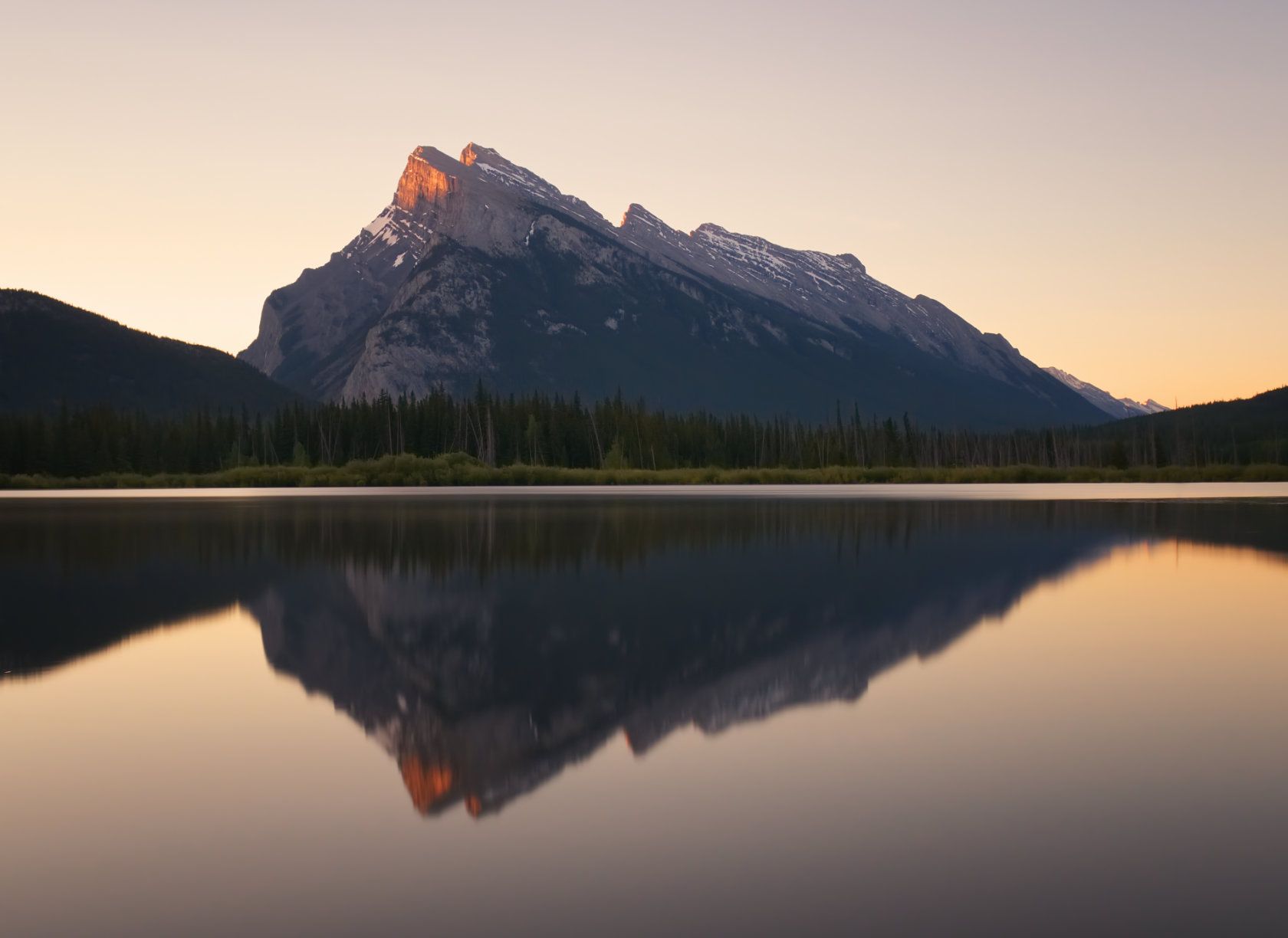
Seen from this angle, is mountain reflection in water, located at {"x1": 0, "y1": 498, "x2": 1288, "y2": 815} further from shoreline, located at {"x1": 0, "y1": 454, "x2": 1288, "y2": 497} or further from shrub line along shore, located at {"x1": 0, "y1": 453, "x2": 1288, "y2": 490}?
shrub line along shore, located at {"x1": 0, "y1": 453, "x2": 1288, "y2": 490}

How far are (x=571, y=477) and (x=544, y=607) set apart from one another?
105843 millimetres

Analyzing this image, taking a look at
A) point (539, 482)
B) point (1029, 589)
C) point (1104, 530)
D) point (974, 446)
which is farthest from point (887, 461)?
point (1029, 589)

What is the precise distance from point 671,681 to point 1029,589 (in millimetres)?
10937

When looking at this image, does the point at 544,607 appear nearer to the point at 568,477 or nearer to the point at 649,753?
the point at 649,753

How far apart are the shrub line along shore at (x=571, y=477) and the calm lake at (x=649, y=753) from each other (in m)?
97.7

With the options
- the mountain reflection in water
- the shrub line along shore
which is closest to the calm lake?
the mountain reflection in water

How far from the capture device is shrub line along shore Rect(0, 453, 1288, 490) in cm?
12125

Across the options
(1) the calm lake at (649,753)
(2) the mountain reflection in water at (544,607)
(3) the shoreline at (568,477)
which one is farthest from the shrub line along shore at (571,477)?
(1) the calm lake at (649,753)

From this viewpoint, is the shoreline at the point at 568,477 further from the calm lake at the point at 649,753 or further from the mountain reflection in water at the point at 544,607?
the calm lake at the point at 649,753

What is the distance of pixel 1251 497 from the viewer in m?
68.9

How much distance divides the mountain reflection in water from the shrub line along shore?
77598 millimetres

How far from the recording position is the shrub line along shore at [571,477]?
121250mm

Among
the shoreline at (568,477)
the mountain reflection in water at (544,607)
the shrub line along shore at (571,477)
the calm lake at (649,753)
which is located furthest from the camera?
the shrub line along shore at (571,477)

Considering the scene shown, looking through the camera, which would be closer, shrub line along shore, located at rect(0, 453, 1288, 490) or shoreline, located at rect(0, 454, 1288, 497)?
shoreline, located at rect(0, 454, 1288, 497)
